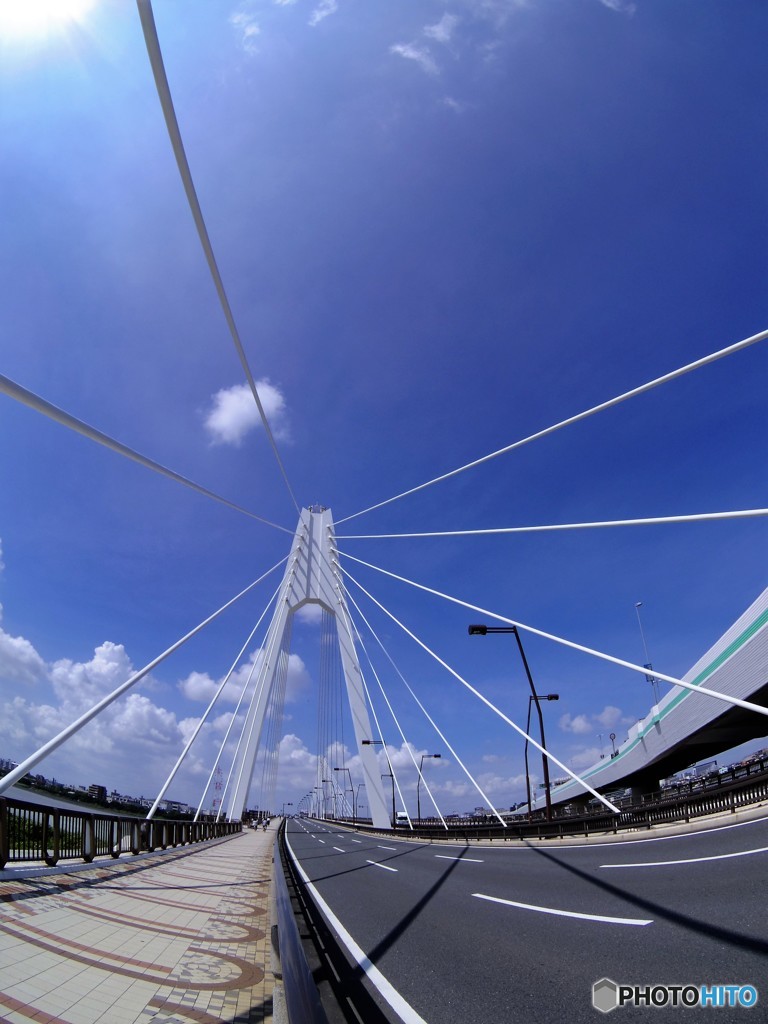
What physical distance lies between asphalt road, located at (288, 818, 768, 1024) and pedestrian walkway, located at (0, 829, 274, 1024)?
1188mm

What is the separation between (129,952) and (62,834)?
592cm

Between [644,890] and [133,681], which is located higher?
[133,681]

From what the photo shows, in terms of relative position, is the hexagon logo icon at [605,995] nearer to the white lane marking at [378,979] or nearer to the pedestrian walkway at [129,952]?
the white lane marking at [378,979]

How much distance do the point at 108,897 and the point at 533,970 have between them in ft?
19.9

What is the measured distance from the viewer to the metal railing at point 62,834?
8.08 metres

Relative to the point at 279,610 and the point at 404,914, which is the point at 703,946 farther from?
the point at 279,610

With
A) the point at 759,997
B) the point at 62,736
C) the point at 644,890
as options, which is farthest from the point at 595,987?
the point at 62,736

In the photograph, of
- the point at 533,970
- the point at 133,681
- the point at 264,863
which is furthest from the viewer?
the point at 264,863

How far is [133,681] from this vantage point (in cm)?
909

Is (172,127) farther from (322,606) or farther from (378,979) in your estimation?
(322,606)

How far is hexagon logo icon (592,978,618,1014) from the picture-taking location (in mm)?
3482

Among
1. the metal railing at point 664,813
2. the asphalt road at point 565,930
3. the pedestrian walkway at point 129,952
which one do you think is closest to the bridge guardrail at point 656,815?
the metal railing at point 664,813

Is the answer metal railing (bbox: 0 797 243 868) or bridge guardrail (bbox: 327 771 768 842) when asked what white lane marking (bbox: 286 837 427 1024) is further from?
bridge guardrail (bbox: 327 771 768 842)

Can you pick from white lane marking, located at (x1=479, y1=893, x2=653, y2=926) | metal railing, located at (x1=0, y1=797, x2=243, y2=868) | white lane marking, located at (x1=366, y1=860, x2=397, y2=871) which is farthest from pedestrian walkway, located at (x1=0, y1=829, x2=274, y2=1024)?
white lane marking, located at (x1=366, y1=860, x2=397, y2=871)
